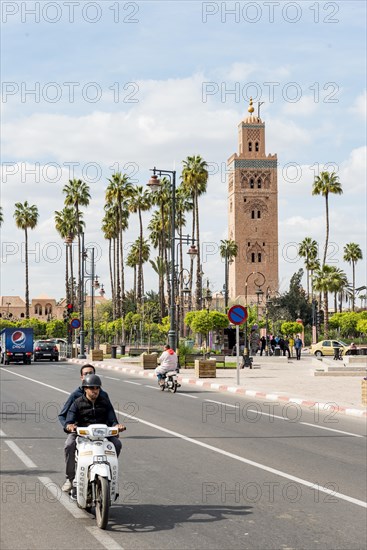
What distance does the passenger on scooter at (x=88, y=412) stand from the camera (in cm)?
820

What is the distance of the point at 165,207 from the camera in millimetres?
86500

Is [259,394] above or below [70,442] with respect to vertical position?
below

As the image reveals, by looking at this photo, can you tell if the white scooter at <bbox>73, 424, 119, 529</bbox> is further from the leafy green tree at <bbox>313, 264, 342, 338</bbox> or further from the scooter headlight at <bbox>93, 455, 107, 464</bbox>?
the leafy green tree at <bbox>313, 264, 342, 338</bbox>

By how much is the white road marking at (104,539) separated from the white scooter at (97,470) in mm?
69

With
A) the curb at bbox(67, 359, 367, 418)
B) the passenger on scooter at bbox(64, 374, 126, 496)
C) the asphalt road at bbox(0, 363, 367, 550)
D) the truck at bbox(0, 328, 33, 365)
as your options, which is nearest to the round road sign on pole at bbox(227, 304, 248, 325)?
the curb at bbox(67, 359, 367, 418)

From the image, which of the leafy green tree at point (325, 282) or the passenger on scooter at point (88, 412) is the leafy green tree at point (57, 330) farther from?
the passenger on scooter at point (88, 412)

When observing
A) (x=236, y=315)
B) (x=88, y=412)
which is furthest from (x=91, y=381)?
(x=236, y=315)

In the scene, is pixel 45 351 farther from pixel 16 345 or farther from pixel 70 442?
pixel 70 442

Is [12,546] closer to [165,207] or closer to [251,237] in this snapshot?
[165,207]

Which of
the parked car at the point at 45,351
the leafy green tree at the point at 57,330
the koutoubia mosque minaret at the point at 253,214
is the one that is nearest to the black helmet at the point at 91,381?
the parked car at the point at 45,351

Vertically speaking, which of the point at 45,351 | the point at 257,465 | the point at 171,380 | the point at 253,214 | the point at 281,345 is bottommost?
the point at 257,465

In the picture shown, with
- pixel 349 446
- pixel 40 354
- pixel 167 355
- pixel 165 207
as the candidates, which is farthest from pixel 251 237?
pixel 349 446

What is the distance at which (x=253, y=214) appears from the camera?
465 ft

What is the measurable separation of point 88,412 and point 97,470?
85 cm
